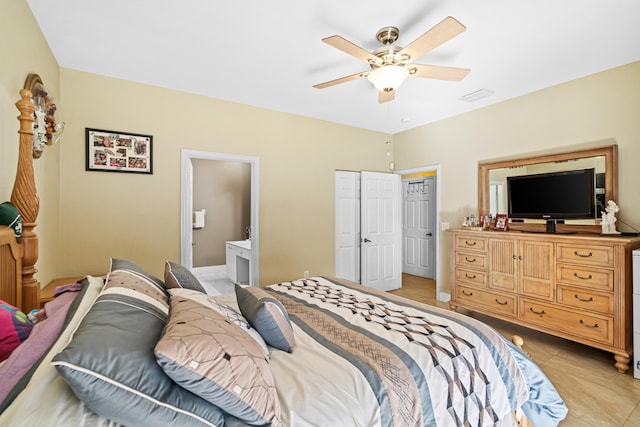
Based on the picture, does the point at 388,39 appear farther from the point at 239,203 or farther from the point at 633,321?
the point at 239,203

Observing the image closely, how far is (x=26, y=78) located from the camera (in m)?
1.89

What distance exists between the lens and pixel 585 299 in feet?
8.71

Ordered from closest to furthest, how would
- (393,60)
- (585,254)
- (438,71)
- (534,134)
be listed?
(393,60), (438,71), (585,254), (534,134)

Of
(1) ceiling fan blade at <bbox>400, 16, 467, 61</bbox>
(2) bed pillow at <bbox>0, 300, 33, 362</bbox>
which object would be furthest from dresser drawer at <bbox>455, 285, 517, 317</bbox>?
(2) bed pillow at <bbox>0, 300, 33, 362</bbox>

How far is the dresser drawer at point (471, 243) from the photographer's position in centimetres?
344

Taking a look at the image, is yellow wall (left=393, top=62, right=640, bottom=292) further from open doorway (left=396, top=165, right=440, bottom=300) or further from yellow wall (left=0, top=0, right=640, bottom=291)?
open doorway (left=396, top=165, right=440, bottom=300)

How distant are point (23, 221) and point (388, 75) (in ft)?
7.79

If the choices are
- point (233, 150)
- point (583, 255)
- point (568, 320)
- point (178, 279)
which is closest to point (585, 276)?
point (583, 255)

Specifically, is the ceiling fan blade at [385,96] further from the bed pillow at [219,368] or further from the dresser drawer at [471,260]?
the bed pillow at [219,368]

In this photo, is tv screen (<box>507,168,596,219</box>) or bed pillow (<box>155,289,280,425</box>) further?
tv screen (<box>507,168,596,219</box>)

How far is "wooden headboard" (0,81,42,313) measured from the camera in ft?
4.45

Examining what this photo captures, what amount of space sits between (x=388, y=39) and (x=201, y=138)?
7.53ft

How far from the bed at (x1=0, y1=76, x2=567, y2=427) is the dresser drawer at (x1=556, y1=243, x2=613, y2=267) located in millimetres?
1554

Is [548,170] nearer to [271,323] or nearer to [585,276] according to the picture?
[585,276]
